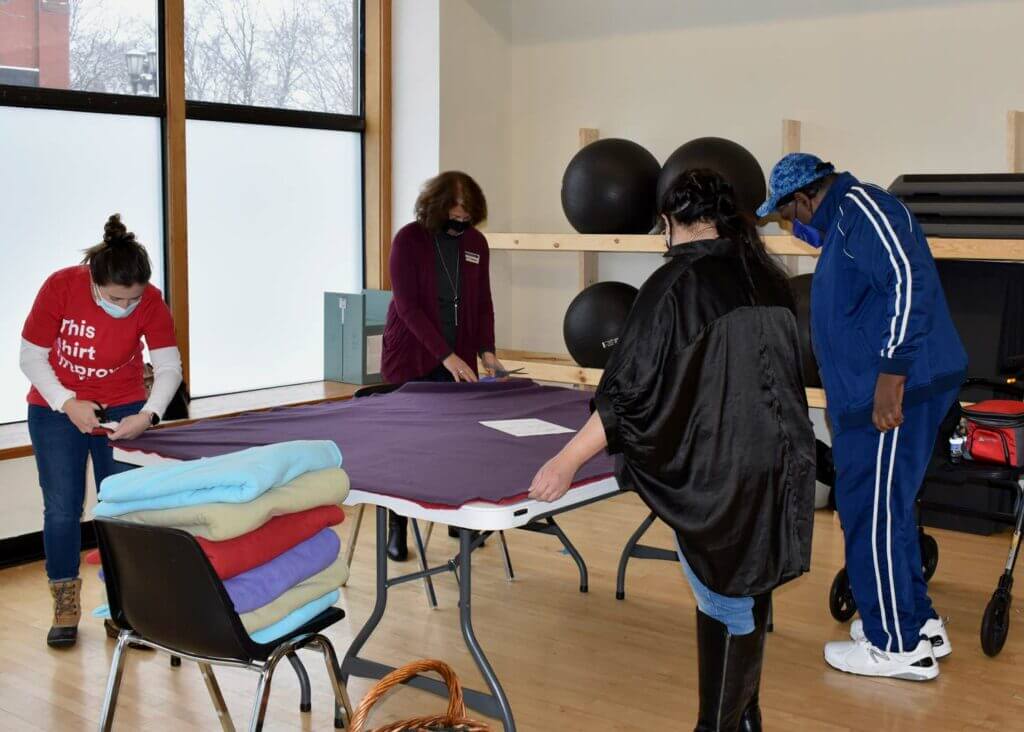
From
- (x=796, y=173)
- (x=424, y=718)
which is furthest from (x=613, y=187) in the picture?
(x=424, y=718)

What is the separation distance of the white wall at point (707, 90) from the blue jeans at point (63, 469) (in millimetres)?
2684

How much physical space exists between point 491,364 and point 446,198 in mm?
629

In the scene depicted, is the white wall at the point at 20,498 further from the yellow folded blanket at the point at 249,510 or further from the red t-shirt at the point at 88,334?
the yellow folded blanket at the point at 249,510

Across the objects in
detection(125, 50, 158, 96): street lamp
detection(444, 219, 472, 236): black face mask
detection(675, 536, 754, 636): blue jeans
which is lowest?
detection(675, 536, 754, 636): blue jeans

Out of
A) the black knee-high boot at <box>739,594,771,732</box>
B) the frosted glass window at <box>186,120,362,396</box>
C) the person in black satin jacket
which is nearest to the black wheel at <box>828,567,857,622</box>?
the black knee-high boot at <box>739,594,771,732</box>

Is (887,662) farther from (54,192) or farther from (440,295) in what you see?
(54,192)

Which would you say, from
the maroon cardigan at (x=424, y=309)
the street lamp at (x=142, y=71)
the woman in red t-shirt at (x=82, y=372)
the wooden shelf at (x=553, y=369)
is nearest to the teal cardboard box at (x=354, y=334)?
the wooden shelf at (x=553, y=369)

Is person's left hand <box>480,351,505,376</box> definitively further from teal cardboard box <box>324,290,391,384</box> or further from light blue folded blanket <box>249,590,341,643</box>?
light blue folded blanket <box>249,590,341,643</box>

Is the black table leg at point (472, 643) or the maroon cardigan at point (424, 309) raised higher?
the maroon cardigan at point (424, 309)

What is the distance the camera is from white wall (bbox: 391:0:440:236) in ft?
18.3

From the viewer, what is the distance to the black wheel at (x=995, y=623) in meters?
3.33

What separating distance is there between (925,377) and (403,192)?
3257 mm

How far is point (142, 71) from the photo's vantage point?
4.66 metres

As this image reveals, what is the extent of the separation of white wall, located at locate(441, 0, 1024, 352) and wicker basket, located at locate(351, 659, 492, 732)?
12.5 feet
